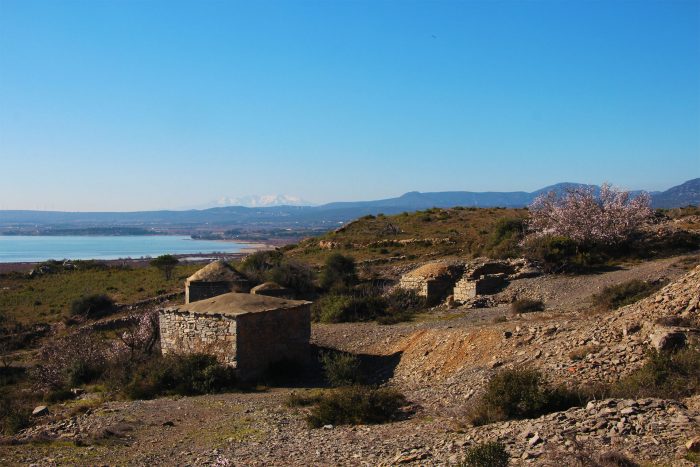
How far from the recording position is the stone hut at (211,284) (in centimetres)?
2423

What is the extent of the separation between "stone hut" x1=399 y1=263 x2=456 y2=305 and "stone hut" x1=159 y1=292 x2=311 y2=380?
8675 millimetres

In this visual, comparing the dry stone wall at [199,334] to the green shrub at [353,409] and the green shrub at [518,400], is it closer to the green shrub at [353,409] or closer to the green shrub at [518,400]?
the green shrub at [353,409]

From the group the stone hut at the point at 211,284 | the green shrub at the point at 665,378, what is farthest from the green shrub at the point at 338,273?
the green shrub at the point at 665,378

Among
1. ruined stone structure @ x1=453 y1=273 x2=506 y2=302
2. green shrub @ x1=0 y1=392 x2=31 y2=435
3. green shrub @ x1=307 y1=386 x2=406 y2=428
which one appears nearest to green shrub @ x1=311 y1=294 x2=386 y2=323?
ruined stone structure @ x1=453 y1=273 x2=506 y2=302

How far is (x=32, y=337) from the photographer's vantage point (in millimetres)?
24406

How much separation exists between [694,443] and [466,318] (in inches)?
477

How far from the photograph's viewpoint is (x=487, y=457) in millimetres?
6602

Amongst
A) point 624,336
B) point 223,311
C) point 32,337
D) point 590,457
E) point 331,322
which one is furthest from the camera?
point 32,337

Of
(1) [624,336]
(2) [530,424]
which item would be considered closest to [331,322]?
(1) [624,336]

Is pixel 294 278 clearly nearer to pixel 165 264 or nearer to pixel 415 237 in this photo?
pixel 165 264

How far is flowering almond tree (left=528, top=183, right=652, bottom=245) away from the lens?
91.5ft

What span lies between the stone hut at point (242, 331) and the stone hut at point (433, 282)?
8675 mm

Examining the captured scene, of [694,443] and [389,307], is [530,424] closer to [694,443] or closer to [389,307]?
[694,443]

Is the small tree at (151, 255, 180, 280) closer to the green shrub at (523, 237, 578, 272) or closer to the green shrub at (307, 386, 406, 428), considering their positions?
the green shrub at (523, 237, 578, 272)
